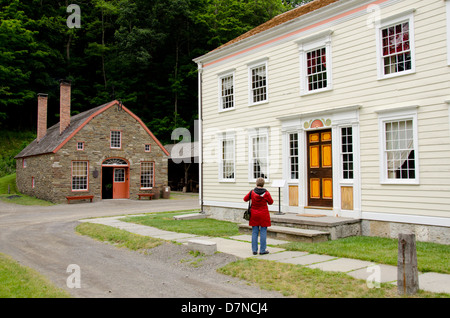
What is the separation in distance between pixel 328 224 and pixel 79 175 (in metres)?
21.9

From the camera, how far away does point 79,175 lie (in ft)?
90.5

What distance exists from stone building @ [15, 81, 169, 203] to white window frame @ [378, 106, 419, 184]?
22295mm

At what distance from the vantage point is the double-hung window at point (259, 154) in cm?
1452

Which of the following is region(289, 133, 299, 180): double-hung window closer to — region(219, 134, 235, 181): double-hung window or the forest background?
region(219, 134, 235, 181): double-hung window

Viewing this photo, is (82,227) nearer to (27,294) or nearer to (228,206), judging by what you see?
(228,206)

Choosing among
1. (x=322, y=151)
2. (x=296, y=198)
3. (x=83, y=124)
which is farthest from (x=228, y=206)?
(x=83, y=124)

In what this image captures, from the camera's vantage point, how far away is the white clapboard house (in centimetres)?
988

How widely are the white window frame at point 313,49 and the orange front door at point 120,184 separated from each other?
67.5ft

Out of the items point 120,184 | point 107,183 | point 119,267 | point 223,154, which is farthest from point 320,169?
point 107,183

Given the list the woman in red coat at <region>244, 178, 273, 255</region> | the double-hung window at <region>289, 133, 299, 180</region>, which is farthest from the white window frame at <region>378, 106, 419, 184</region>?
the woman in red coat at <region>244, 178, 273, 255</region>

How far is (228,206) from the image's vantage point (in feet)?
52.6

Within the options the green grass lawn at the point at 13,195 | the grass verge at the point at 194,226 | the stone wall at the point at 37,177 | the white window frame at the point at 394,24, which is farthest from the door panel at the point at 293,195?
the stone wall at the point at 37,177

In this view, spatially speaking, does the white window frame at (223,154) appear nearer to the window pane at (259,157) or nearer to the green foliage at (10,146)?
the window pane at (259,157)

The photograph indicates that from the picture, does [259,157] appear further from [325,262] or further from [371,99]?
[325,262]
